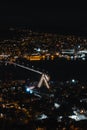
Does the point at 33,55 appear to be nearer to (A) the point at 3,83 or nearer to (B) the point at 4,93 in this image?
(A) the point at 3,83

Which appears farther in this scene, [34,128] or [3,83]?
[3,83]

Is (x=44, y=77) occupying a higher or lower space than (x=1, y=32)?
lower

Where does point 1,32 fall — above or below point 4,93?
above

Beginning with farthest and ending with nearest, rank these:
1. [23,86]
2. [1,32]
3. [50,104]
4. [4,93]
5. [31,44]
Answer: [31,44] → [1,32] → [23,86] → [4,93] → [50,104]

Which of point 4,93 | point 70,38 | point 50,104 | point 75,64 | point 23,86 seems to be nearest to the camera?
point 50,104

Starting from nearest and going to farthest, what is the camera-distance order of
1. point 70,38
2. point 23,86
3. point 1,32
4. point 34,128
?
point 34,128 < point 23,86 < point 1,32 < point 70,38

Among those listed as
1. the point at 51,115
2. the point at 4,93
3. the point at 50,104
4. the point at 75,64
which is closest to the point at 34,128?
the point at 51,115

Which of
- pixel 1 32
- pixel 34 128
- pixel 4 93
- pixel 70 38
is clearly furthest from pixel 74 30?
pixel 34 128

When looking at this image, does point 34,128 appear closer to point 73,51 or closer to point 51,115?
point 51,115

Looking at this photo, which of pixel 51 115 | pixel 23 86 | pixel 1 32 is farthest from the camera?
pixel 1 32
